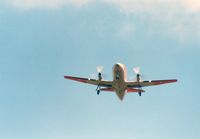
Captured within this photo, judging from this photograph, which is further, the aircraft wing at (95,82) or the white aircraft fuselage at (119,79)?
the aircraft wing at (95,82)

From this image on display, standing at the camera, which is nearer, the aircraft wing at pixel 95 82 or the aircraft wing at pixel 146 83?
the aircraft wing at pixel 146 83

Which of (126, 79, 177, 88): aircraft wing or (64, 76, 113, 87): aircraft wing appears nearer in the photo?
(126, 79, 177, 88): aircraft wing

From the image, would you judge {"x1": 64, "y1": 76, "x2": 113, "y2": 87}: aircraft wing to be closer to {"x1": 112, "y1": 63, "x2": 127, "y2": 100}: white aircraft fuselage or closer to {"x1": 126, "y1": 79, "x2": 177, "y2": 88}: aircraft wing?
{"x1": 112, "y1": 63, "x2": 127, "y2": 100}: white aircraft fuselage

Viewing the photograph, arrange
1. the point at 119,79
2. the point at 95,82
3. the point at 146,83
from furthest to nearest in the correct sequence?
the point at 95,82
the point at 146,83
the point at 119,79

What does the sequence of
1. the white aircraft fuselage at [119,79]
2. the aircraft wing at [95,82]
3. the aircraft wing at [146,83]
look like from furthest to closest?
the aircraft wing at [95,82] < the aircraft wing at [146,83] < the white aircraft fuselage at [119,79]

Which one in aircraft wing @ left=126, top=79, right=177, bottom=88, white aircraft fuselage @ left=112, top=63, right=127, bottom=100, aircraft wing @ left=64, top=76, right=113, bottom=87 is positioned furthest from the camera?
aircraft wing @ left=64, top=76, right=113, bottom=87

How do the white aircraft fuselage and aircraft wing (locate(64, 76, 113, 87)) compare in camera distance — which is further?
aircraft wing (locate(64, 76, 113, 87))

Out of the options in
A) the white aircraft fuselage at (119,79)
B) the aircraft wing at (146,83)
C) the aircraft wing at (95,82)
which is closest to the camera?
the white aircraft fuselage at (119,79)

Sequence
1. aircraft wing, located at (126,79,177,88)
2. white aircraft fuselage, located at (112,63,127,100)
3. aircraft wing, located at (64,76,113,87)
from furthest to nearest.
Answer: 1. aircraft wing, located at (64,76,113,87)
2. aircraft wing, located at (126,79,177,88)
3. white aircraft fuselage, located at (112,63,127,100)

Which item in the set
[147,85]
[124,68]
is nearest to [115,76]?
[124,68]

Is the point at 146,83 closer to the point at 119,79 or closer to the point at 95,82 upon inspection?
the point at 119,79

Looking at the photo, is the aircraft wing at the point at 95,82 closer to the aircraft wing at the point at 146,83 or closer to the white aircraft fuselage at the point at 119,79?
the white aircraft fuselage at the point at 119,79

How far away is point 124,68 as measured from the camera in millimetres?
124250

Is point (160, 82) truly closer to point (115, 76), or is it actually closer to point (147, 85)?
point (147, 85)
